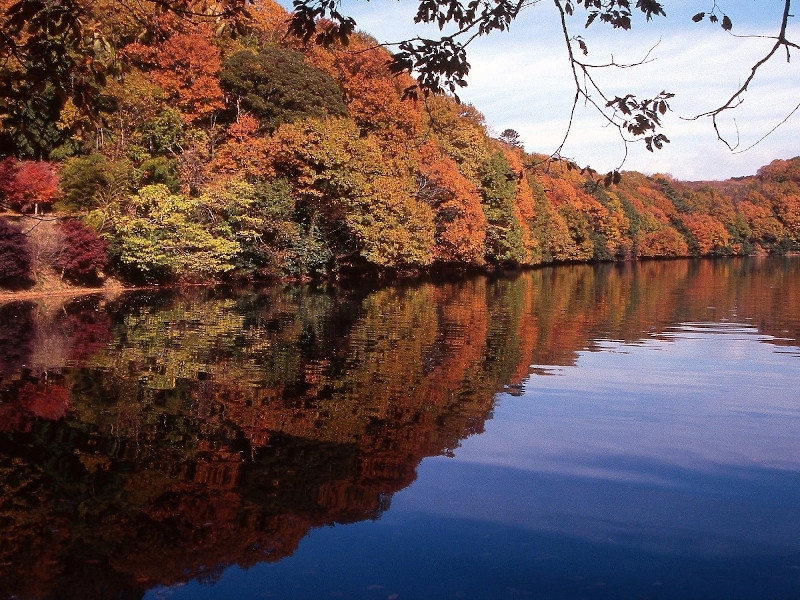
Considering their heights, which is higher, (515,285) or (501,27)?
(501,27)

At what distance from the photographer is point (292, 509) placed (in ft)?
16.4

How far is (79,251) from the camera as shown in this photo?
22203 millimetres

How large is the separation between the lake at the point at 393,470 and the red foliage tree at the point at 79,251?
404 inches

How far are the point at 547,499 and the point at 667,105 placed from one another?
9.91ft

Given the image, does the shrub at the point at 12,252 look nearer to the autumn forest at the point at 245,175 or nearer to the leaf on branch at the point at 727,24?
the autumn forest at the point at 245,175

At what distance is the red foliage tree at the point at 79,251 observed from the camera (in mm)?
22047

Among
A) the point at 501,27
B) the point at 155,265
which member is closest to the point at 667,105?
the point at 501,27

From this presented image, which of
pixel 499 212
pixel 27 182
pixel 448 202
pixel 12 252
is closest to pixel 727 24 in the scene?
pixel 12 252

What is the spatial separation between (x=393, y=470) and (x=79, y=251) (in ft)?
64.0

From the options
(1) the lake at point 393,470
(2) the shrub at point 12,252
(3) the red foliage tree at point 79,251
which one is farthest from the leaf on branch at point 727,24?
(3) the red foliage tree at point 79,251

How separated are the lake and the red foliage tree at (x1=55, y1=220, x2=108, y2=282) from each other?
33.6 ft

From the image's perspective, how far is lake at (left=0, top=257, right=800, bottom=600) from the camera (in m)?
4.14

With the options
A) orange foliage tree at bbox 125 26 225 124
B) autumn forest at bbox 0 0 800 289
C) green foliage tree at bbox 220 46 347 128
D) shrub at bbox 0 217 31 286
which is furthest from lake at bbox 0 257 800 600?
green foliage tree at bbox 220 46 347 128

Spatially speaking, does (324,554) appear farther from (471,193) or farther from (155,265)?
(471,193)
